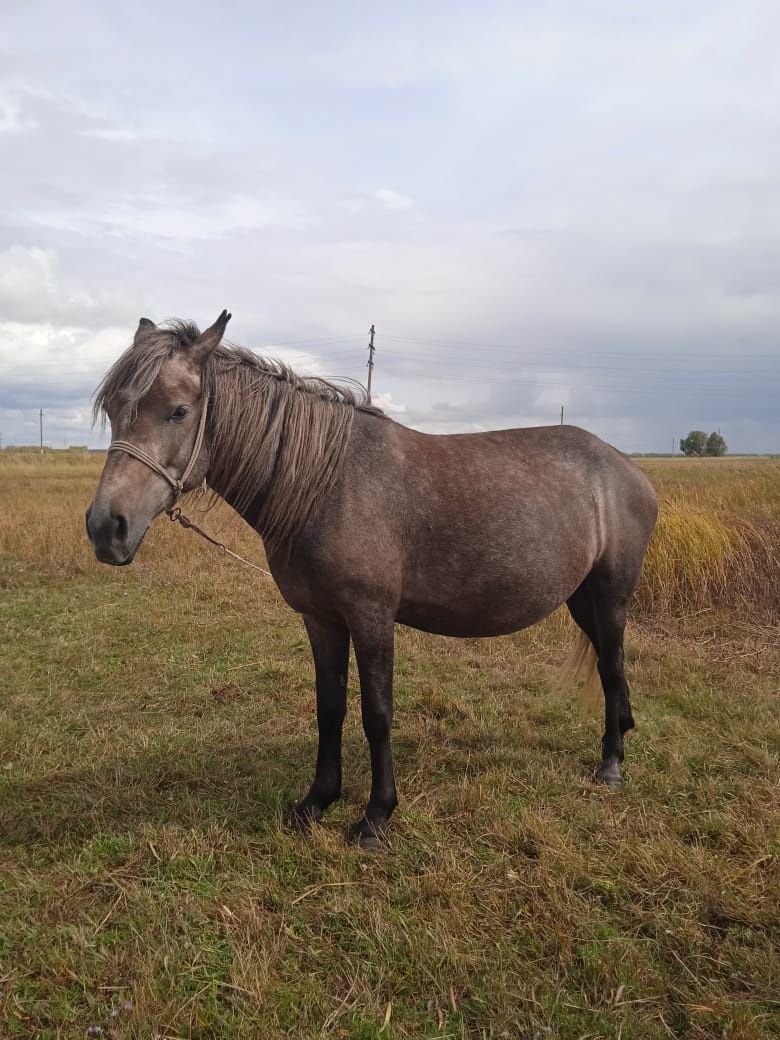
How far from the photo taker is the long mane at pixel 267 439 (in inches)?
119

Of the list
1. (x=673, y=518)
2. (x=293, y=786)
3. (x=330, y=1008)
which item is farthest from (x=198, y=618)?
(x=673, y=518)

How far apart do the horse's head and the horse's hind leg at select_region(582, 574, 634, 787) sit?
2.55 meters

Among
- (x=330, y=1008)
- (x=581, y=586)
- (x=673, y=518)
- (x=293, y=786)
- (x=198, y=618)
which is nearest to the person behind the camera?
(x=330, y=1008)

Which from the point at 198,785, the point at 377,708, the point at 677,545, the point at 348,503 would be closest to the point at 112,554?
the point at 348,503

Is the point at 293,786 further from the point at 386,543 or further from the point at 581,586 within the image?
the point at 581,586

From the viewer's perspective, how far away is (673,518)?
7848 millimetres

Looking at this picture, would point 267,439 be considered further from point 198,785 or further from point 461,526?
point 198,785

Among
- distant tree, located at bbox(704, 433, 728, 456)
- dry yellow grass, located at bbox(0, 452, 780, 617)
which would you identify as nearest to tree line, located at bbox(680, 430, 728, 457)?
distant tree, located at bbox(704, 433, 728, 456)

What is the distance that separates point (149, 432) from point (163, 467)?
0.53 ft

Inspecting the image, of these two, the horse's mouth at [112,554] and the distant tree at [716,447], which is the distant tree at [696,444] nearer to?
the distant tree at [716,447]

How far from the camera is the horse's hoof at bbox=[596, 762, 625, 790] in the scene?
12.3 ft

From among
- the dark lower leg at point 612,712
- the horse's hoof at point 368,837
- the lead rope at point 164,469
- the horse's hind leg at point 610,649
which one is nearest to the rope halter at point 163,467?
the lead rope at point 164,469

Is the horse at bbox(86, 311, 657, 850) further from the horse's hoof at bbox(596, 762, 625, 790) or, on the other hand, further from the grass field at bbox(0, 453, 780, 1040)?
the grass field at bbox(0, 453, 780, 1040)

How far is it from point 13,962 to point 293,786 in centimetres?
160
